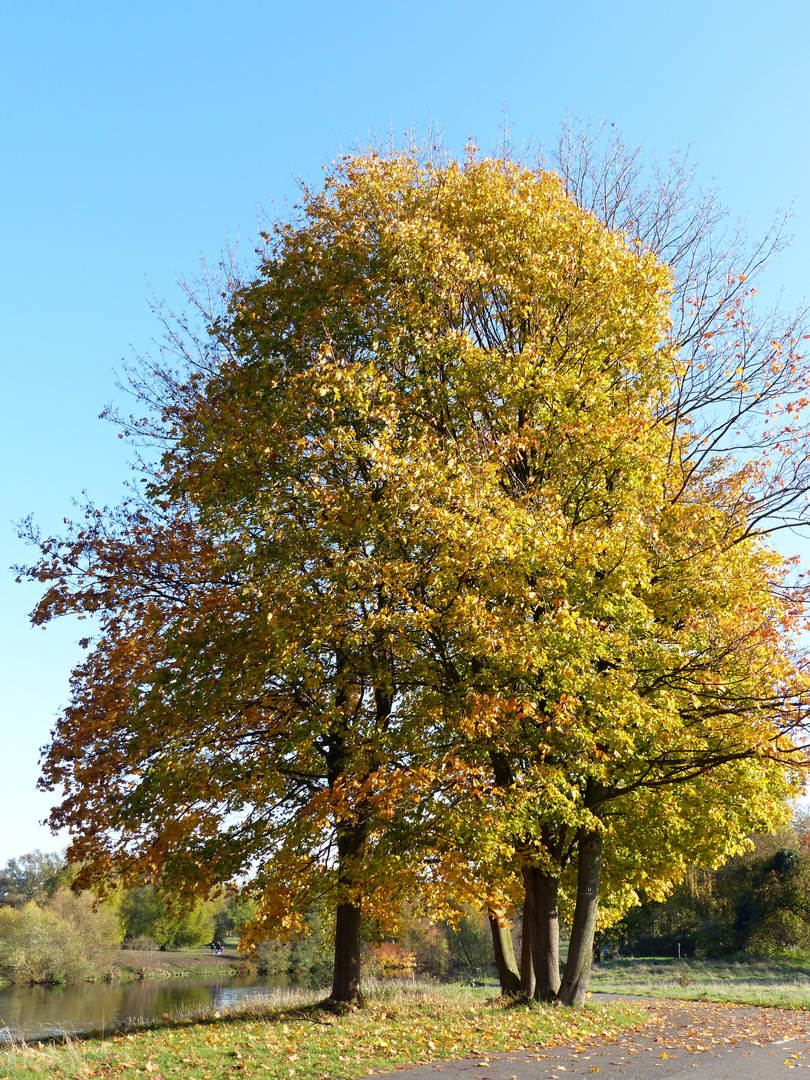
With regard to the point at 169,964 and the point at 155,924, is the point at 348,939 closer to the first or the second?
the point at 169,964

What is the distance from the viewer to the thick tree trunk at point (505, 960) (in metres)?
14.8

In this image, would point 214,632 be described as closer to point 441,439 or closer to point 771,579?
point 441,439

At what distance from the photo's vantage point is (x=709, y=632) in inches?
430

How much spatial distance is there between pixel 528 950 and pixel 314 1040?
6254mm

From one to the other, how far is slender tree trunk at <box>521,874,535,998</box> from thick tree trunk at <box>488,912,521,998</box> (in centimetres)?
48

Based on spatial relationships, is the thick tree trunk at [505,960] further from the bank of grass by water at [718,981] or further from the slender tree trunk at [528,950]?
the bank of grass by water at [718,981]

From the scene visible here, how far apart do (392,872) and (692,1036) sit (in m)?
5.07

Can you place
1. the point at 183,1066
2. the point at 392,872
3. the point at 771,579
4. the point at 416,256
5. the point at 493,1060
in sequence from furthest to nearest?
1. the point at 771,579
2. the point at 416,256
3. the point at 392,872
4. the point at 493,1060
5. the point at 183,1066

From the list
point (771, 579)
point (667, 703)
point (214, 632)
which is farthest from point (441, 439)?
point (771, 579)

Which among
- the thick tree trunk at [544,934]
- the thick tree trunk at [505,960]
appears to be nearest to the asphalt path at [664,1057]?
the thick tree trunk at [544,934]

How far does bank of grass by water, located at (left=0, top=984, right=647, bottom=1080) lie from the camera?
7.61 m

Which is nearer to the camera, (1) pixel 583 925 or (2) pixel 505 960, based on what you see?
(1) pixel 583 925

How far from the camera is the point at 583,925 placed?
507 inches

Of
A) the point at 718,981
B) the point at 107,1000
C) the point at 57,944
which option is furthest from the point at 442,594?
the point at 57,944
